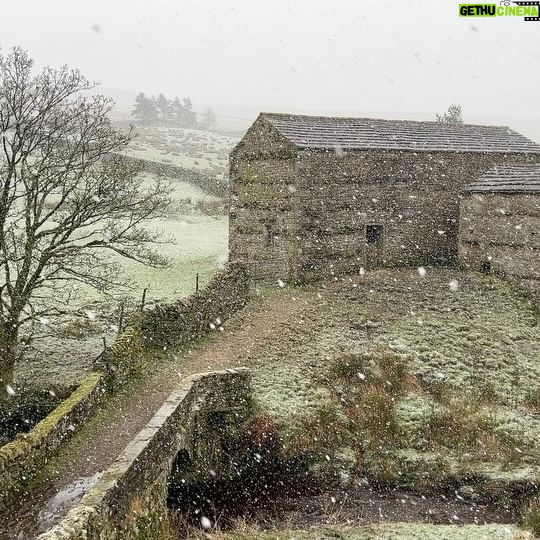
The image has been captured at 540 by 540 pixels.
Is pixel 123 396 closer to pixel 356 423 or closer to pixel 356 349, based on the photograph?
pixel 356 423

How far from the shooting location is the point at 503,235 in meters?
21.9

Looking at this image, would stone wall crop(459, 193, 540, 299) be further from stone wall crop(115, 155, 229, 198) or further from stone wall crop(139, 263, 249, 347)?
stone wall crop(115, 155, 229, 198)

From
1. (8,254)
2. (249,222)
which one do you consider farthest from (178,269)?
(8,254)

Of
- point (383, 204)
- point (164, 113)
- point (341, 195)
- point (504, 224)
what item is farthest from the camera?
point (164, 113)

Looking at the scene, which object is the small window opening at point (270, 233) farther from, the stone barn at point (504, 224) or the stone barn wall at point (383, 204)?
the stone barn at point (504, 224)

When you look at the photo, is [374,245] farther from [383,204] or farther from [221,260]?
[221,260]

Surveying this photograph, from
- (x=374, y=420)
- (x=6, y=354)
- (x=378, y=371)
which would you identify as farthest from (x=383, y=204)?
(x=6, y=354)

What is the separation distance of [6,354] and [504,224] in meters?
17.0

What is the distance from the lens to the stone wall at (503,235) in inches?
809

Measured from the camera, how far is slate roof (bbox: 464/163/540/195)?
835 inches

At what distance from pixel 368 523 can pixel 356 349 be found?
221 inches

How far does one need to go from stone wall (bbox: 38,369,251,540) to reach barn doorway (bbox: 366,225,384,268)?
9.91 metres

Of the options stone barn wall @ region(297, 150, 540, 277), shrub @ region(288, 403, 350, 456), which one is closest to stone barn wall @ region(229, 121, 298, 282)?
stone barn wall @ region(297, 150, 540, 277)

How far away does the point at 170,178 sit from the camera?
4934 cm
